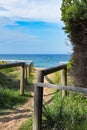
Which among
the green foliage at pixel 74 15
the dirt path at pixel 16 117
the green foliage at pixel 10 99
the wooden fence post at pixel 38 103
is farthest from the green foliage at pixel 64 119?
the green foliage at pixel 74 15

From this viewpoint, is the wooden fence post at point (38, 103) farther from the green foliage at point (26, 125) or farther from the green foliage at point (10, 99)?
the green foliage at point (10, 99)

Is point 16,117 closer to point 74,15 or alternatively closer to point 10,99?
point 10,99

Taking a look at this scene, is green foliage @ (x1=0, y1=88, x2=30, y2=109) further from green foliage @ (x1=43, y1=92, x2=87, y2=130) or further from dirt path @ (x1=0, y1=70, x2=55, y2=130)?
green foliage @ (x1=43, y1=92, x2=87, y2=130)

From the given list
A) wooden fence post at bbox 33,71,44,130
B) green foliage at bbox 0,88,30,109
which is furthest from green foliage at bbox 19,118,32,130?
green foliage at bbox 0,88,30,109

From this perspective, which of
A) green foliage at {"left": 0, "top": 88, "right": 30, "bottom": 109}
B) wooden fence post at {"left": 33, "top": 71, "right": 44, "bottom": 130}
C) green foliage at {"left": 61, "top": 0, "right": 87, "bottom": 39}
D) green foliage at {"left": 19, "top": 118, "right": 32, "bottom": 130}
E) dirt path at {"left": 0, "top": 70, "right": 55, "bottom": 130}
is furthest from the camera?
green foliage at {"left": 0, "top": 88, "right": 30, "bottom": 109}

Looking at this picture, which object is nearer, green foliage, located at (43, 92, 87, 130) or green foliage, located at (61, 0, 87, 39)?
green foliage, located at (43, 92, 87, 130)

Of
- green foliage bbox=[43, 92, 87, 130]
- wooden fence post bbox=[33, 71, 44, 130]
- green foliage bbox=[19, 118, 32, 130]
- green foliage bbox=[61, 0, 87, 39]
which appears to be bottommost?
green foliage bbox=[19, 118, 32, 130]

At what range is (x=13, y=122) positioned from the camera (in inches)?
328

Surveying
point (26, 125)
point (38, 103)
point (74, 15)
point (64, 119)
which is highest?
point (74, 15)

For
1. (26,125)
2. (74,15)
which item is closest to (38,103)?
(26,125)

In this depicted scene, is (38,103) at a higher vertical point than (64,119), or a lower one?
higher

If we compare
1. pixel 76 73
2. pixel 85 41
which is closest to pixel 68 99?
pixel 76 73

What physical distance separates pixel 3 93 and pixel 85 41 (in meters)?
2.92

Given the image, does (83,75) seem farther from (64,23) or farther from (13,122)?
(13,122)
